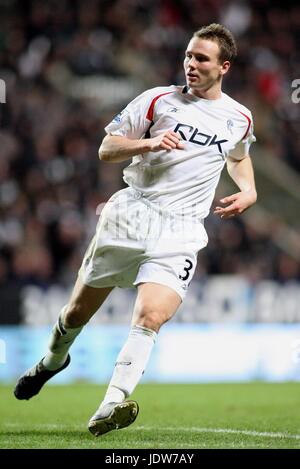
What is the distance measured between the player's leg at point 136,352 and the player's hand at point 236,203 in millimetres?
607

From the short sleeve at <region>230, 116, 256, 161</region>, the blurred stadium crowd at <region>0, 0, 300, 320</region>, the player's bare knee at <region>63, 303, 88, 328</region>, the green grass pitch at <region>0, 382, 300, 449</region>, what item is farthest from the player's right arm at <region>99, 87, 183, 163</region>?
the blurred stadium crowd at <region>0, 0, 300, 320</region>

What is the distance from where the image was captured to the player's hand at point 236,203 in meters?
5.75

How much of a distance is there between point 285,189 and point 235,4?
415 cm

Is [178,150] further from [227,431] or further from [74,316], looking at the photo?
[227,431]

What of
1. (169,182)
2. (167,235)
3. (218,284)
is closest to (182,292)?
(167,235)

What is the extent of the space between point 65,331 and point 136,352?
1.17 m

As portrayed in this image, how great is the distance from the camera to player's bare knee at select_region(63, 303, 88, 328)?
616 centimetres

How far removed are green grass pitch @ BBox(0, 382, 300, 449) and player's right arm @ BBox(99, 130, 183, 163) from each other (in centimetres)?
→ 169

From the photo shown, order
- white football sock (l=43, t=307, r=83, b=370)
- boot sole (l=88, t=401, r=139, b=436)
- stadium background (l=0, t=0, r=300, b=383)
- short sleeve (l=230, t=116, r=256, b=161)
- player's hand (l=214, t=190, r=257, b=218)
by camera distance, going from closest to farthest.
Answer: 1. boot sole (l=88, t=401, r=139, b=436)
2. player's hand (l=214, t=190, r=257, b=218)
3. short sleeve (l=230, t=116, r=256, b=161)
4. white football sock (l=43, t=307, r=83, b=370)
5. stadium background (l=0, t=0, r=300, b=383)

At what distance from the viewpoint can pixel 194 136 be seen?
19.5ft

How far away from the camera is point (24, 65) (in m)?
15.0

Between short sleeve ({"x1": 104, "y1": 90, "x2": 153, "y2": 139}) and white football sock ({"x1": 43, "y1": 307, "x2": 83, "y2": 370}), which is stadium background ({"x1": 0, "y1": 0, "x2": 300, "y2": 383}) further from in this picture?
short sleeve ({"x1": 104, "y1": 90, "x2": 153, "y2": 139})

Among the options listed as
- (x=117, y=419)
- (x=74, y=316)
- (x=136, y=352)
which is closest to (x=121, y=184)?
(x=74, y=316)
